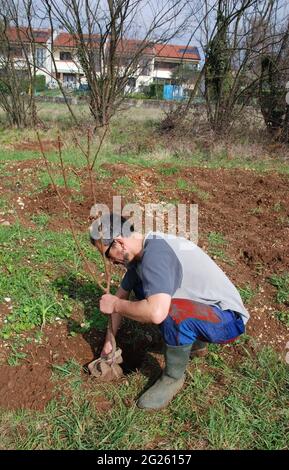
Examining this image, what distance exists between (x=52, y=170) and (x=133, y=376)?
3803 mm

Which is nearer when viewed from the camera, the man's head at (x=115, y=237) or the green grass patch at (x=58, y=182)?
the man's head at (x=115, y=237)

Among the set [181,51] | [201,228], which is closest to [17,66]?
[181,51]

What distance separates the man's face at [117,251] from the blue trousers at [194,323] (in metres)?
0.34

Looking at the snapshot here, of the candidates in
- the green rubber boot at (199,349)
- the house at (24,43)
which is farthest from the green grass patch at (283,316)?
the house at (24,43)

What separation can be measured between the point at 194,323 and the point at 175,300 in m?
0.15

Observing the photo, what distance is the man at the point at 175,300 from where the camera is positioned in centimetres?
199

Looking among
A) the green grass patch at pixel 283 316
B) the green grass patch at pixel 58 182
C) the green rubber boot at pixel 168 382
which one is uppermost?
the green grass patch at pixel 58 182

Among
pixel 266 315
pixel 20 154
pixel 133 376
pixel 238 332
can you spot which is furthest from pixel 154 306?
pixel 20 154

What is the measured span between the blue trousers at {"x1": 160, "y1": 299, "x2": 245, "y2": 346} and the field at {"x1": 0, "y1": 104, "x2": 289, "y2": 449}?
39 centimetres

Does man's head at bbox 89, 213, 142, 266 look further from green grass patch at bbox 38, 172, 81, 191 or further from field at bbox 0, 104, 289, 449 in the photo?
green grass patch at bbox 38, 172, 81, 191

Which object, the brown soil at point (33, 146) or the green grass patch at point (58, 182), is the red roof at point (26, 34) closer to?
the brown soil at point (33, 146)

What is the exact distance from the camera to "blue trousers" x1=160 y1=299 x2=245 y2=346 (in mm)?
2115

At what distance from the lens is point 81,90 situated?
34.4 feet
